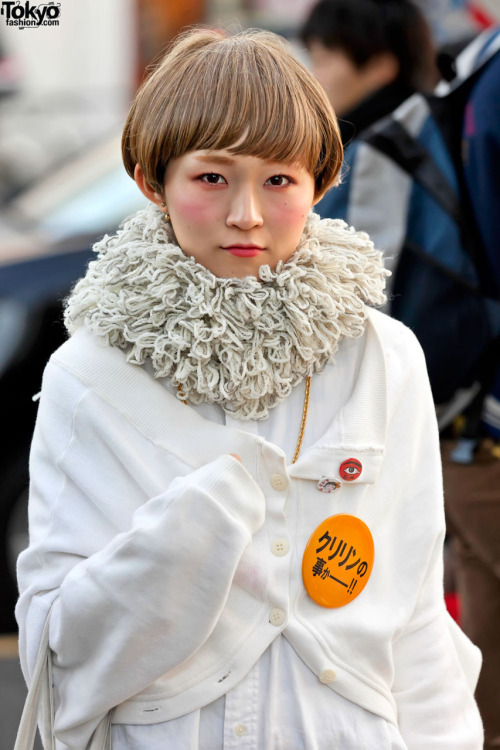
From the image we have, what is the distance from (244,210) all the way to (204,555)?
→ 1.98 ft

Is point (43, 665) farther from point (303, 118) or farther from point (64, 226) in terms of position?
point (64, 226)

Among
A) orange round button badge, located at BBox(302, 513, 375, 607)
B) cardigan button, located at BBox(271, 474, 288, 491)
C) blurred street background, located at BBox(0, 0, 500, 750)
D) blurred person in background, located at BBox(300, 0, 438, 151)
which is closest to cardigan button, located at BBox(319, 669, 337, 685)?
orange round button badge, located at BBox(302, 513, 375, 607)

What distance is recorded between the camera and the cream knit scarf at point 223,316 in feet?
6.06

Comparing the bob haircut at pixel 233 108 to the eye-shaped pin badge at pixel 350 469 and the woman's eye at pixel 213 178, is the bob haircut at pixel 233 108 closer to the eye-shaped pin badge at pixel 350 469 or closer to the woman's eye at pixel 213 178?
the woman's eye at pixel 213 178

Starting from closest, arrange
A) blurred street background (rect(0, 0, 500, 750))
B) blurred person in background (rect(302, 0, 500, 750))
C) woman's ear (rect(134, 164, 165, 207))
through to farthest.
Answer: woman's ear (rect(134, 164, 165, 207)) → blurred person in background (rect(302, 0, 500, 750)) → blurred street background (rect(0, 0, 500, 750))

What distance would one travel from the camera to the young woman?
179 centimetres

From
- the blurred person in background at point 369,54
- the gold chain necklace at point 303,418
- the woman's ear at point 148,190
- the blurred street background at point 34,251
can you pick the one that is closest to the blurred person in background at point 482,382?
the blurred person in background at point 369,54

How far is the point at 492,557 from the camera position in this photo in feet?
10.1

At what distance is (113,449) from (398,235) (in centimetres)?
169

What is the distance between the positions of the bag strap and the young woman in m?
0.01

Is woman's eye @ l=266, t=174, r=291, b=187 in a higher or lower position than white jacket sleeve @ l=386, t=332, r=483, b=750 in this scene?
higher

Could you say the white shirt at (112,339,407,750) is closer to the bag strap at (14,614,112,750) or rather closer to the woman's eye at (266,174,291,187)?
the bag strap at (14,614,112,750)

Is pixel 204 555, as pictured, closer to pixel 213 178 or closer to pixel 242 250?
pixel 242 250

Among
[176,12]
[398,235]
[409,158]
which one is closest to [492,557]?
[398,235]
